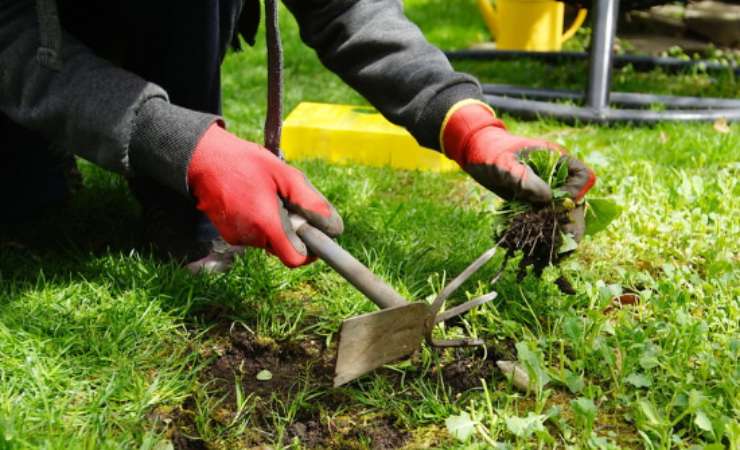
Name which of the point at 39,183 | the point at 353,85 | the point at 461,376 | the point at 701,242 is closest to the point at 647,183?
the point at 701,242

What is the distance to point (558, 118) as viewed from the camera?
10.6 feet

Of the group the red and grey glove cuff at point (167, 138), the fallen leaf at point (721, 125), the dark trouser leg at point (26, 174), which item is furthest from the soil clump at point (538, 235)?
the fallen leaf at point (721, 125)

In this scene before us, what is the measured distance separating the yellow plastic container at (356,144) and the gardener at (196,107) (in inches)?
26.7

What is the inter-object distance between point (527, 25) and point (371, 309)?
3.07 metres

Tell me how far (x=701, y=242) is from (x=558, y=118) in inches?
47.9

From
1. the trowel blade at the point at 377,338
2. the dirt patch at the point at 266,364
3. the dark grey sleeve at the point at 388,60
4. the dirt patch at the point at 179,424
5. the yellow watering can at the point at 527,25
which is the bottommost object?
the yellow watering can at the point at 527,25

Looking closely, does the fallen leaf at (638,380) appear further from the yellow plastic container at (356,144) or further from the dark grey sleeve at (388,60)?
the yellow plastic container at (356,144)

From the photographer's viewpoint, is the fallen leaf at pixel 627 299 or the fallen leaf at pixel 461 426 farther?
the fallen leaf at pixel 627 299

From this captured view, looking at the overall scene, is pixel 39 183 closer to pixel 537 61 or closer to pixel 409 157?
pixel 409 157

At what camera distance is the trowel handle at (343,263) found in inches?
61.7

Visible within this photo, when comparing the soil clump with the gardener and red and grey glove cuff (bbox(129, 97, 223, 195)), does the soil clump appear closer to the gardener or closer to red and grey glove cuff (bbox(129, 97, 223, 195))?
the gardener

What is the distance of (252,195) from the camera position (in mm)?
1516

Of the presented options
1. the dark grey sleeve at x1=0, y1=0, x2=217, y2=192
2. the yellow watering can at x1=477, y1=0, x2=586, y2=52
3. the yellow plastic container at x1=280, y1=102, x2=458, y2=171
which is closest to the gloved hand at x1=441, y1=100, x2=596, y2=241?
the dark grey sleeve at x1=0, y1=0, x2=217, y2=192

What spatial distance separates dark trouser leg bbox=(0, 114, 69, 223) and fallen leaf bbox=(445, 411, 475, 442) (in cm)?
136
